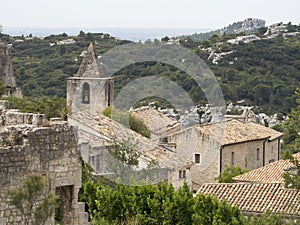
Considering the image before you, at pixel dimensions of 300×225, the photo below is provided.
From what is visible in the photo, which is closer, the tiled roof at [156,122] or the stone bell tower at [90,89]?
the tiled roof at [156,122]

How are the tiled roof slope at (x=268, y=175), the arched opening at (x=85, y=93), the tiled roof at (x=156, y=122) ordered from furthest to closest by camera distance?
the arched opening at (x=85, y=93) < the tiled roof at (x=156, y=122) < the tiled roof slope at (x=268, y=175)

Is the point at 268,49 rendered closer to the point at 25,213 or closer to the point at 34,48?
the point at 34,48

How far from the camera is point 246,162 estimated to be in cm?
4062

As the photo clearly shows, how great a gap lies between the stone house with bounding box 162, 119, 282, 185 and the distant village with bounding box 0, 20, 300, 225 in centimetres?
5

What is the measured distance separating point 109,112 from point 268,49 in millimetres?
68517

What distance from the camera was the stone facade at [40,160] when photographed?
36.2 feet

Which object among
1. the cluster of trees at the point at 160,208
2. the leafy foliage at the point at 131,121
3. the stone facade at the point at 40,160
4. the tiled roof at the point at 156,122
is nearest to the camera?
the stone facade at the point at 40,160

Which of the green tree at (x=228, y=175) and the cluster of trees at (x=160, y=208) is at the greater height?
the cluster of trees at (x=160, y=208)

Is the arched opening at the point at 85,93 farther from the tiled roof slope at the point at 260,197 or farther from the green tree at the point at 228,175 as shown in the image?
the tiled roof slope at the point at 260,197

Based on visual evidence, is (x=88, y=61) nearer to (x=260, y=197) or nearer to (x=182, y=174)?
(x=182, y=174)

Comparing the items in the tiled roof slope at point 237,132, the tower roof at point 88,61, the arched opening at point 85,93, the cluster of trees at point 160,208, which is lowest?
the tiled roof slope at point 237,132

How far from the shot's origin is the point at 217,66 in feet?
310

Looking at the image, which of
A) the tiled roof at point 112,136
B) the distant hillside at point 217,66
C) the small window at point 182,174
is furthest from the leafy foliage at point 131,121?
the distant hillside at point 217,66

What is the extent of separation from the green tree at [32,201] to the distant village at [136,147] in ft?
0.41
